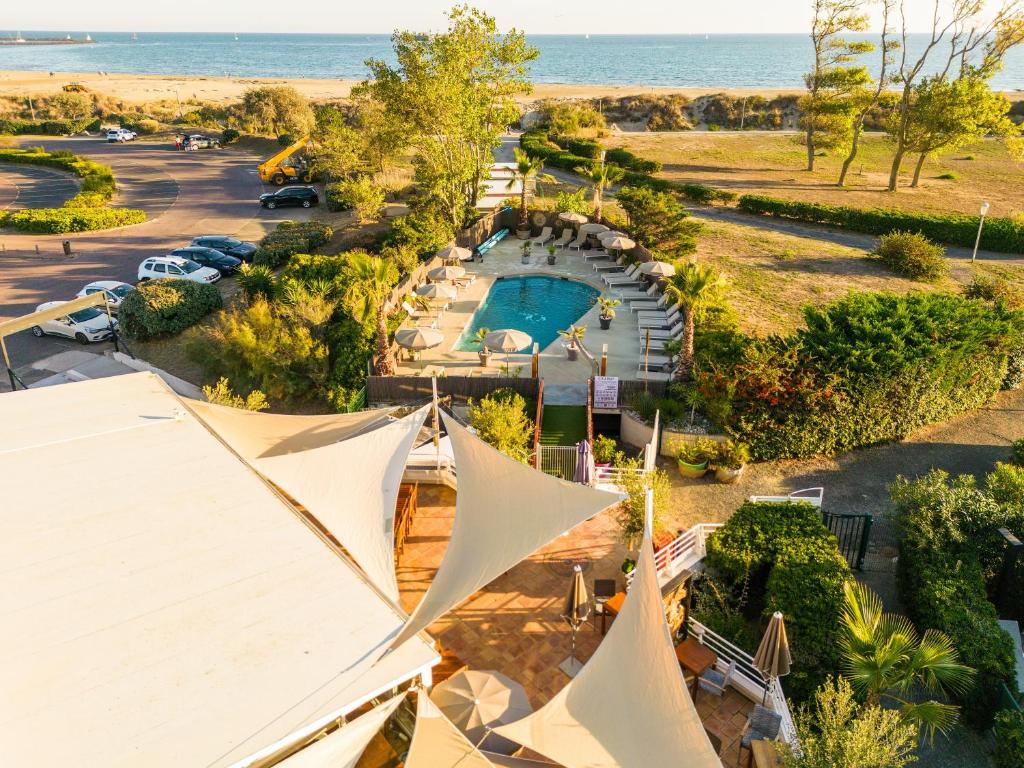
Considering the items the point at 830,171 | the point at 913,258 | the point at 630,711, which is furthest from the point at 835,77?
the point at 630,711

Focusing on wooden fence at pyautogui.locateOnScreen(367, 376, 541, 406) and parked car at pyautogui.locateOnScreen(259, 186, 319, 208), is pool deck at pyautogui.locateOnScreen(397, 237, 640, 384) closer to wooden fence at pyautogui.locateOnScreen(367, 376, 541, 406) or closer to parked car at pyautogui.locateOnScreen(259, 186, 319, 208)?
wooden fence at pyautogui.locateOnScreen(367, 376, 541, 406)

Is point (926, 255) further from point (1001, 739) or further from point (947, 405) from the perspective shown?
point (1001, 739)

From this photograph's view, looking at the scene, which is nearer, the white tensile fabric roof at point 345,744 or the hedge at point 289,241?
the white tensile fabric roof at point 345,744

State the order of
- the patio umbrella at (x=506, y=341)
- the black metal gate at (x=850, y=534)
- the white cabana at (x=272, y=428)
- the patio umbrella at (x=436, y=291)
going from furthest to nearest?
the patio umbrella at (x=436, y=291), the patio umbrella at (x=506, y=341), the black metal gate at (x=850, y=534), the white cabana at (x=272, y=428)

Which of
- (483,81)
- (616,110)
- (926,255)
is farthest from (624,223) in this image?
(616,110)

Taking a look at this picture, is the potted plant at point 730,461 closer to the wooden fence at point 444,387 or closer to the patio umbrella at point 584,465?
the patio umbrella at point 584,465

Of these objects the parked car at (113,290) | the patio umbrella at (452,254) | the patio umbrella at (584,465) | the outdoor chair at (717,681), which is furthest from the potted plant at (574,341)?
the parked car at (113,290)
